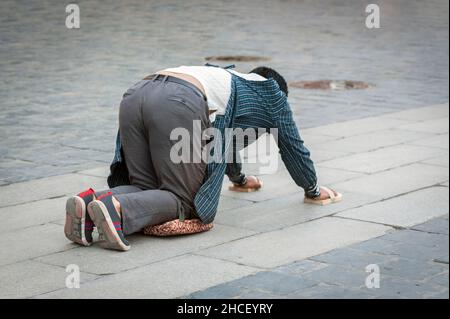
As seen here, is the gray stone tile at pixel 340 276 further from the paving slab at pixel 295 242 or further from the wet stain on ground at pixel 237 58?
the wet stain on ground at pixel 237 58

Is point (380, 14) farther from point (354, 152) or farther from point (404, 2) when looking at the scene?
point (354, 152)

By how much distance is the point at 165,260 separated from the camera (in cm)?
487

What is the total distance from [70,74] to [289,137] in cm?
599

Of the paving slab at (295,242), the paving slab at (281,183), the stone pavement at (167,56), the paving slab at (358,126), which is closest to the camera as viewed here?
the paving slab at (295,242)

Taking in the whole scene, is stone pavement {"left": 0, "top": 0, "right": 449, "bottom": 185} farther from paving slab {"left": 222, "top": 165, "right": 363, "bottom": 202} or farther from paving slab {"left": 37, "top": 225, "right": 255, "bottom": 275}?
paving slab {"left": 37, "top": 225, "right": 255, "bottom": 275}

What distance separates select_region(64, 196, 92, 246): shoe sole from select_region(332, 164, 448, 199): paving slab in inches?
84.3

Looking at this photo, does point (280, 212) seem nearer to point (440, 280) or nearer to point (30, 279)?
point (440, 280)

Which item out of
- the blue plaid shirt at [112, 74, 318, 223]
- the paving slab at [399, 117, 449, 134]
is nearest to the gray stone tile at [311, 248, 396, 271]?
the blue plaid shirt at [112, 74, 318, 223]

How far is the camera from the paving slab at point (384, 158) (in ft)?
23.4

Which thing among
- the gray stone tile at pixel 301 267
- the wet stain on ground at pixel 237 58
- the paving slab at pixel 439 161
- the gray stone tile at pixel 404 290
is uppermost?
the wet stain on ground at pixel 237 58

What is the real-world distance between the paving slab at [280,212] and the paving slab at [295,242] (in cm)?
12

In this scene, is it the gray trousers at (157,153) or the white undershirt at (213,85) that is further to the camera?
the white undershirt at (213,85)

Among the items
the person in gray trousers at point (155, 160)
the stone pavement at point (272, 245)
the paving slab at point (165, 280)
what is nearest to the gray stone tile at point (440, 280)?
the stone pavement at point (272, 245)

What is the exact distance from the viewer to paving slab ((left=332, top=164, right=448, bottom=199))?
6.41m
